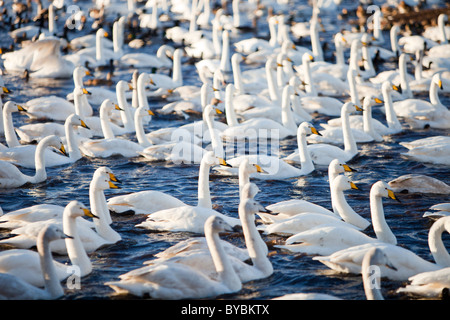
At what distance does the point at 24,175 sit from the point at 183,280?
19.0 ft

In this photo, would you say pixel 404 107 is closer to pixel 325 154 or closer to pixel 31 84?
pixel 325 154

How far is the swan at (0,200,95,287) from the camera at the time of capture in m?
8.44

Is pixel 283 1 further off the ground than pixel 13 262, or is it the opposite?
pixel 283 1

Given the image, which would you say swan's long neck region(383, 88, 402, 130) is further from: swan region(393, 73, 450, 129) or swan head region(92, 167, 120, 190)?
swan head region(92, 167, 120, 190)

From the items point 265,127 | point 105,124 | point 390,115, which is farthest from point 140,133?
point 390,115

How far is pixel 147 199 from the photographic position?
11.1m

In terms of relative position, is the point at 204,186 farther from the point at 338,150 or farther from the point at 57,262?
the point at 338,150

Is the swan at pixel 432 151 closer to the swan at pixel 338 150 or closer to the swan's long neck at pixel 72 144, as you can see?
the swan at pixel 338 150

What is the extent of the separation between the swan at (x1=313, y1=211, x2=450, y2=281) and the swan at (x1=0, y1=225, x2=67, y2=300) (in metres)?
3.13

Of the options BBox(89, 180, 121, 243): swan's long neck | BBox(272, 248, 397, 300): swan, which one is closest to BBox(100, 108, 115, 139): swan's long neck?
BBox(89, 180, 121, 243): swan's long neck

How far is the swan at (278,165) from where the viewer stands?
13.3 metres

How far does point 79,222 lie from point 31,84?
13.2 m
